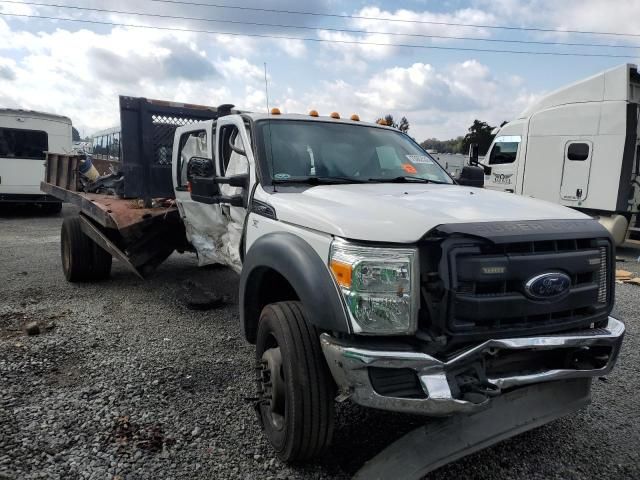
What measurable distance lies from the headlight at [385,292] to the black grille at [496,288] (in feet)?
0.30

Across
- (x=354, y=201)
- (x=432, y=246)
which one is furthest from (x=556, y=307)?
(x=354, y=201)

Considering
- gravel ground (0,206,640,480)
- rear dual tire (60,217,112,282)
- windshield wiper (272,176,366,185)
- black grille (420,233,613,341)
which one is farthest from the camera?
rear dual tire (60,217,112,282)

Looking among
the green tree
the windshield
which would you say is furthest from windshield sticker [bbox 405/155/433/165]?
the green tree

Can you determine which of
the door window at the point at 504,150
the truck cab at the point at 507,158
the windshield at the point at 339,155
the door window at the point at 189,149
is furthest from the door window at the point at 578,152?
the door window at the point at 189,149

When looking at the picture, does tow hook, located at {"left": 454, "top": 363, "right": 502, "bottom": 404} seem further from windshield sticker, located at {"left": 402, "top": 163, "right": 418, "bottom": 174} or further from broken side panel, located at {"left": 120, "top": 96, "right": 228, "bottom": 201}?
broken side panel, located at {"left": 120, "top": 96, "right": 228, "bottom": 201}

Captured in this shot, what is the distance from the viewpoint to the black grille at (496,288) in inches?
89.2

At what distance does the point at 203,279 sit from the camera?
6.92m

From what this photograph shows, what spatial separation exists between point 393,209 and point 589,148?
9211 millimetres

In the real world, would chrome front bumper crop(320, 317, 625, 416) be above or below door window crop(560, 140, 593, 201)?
below

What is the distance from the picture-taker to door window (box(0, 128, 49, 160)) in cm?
1352

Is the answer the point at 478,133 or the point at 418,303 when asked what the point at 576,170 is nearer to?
the point at 418,303

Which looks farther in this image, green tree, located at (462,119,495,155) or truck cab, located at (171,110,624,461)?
green tree, located at (462,119,495,155)

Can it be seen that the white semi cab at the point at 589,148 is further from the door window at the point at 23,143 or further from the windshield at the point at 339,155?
the door window at the point at 23,143

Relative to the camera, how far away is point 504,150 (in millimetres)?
12047
